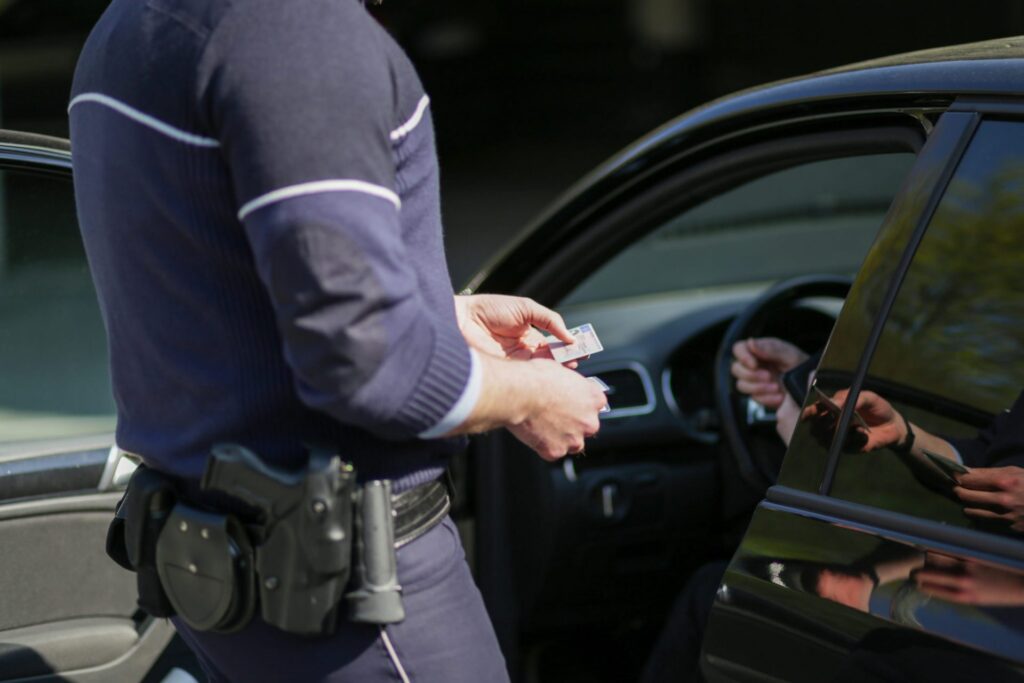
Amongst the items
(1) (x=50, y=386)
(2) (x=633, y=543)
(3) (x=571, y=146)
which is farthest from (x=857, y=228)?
(1) (x=50, y=386)

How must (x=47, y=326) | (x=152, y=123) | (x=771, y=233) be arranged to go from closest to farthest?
(x=152, y=123)
(x=47, y=326)
(x=771, y=233)

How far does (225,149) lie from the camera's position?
5.06 feet

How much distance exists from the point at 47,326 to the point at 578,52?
1197 cm

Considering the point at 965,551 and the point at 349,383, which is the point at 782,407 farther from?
the point at 349,383

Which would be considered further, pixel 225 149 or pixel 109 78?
pixel 109 78

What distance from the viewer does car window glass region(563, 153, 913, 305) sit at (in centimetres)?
778

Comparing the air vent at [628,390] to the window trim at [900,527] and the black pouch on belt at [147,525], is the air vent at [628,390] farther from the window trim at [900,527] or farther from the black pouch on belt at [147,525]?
the black pouch on belt at [147,525]

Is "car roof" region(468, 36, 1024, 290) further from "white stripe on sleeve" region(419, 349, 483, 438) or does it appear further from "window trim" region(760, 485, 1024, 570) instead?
"white stripe on sleeve" region(419, 349, 483, 438)

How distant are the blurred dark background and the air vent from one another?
9839mm

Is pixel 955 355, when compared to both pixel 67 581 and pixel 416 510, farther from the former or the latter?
pixel 67 581

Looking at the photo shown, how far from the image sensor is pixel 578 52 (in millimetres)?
14102

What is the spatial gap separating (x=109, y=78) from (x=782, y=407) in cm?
143

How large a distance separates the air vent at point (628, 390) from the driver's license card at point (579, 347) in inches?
36.0

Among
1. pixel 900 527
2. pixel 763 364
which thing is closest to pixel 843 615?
pixel 900 527
